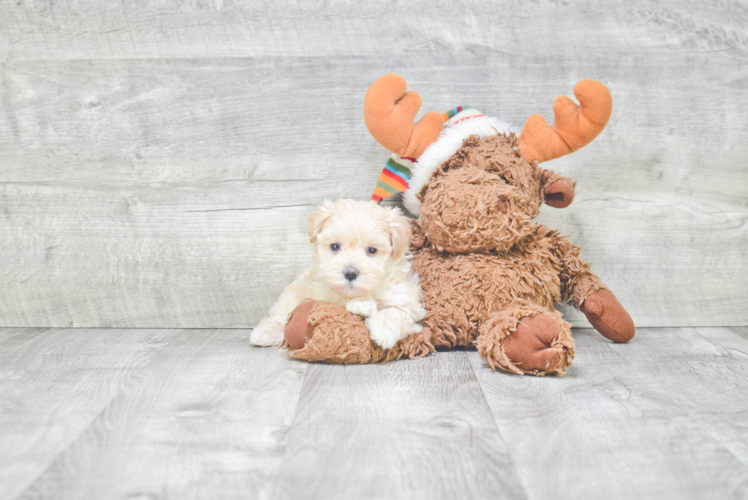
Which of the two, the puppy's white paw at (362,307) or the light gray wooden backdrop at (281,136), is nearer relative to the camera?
the puppy's white paw at (362,307)

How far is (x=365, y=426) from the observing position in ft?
2.97

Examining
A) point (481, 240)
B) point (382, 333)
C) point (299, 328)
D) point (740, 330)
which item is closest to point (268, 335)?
point (299, 328)

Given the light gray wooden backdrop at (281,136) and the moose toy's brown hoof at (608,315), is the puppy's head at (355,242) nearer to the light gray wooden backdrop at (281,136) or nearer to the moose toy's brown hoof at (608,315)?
the light gray wooden backdrop at (281,136)

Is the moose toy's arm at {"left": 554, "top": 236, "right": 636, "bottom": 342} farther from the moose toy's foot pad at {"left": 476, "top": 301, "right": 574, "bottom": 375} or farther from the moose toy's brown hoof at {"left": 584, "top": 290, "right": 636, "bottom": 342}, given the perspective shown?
the moose toy's foot pad at {"left": 476, "top": 301, "right": 574, "bottom": 375}

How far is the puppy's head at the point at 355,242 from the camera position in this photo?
3.83 feet

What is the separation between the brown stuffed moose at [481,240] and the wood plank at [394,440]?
0.35 feet

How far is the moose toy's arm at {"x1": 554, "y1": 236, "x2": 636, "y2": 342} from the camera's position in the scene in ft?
4.43

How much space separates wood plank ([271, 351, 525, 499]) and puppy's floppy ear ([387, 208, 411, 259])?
251 mm

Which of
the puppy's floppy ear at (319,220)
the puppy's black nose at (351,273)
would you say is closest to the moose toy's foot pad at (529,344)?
the puppy's black nose at (351,273)

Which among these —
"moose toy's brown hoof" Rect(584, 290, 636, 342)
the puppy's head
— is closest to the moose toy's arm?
"moose toy's brown hoof" Rect(584, 290, 636, 342)

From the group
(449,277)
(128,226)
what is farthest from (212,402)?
(128,226)

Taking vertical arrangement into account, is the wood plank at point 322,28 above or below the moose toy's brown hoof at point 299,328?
above

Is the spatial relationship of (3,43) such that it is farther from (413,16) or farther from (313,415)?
(313,415)

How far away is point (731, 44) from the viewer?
153 cm
